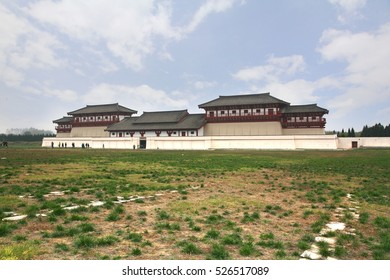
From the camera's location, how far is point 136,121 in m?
85.3

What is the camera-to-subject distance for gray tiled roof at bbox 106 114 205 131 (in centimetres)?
7722

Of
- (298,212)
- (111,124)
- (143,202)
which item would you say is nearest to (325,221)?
(298,212)

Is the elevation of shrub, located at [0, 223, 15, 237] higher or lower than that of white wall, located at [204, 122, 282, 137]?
lower

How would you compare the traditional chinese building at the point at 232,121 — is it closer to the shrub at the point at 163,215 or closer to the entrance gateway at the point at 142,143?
the entrance gateway at the point at 142,143

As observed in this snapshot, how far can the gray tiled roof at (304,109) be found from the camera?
70.1m

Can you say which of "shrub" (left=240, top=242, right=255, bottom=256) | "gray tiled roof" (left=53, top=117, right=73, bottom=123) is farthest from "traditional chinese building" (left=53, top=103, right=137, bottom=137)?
"shrub" (left=240, top=242, right=255, bottom=256)

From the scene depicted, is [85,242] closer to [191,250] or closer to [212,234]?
[191,250]

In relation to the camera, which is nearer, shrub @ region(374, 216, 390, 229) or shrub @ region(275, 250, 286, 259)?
shrub @ region(275, 250, 286, 259)

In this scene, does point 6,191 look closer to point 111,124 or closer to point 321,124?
point 321,124

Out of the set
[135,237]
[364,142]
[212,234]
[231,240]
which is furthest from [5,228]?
[364,142]

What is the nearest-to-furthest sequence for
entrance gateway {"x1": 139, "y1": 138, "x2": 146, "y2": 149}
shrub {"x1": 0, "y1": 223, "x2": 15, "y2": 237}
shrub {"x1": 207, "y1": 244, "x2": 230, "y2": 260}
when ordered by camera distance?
shrub {"x1": 207, "y1": 244, "x2": 230, "y2": 260}
shrub {"x1": 0, "y1": 223, "x2": 15, "y2": 237}
entrance gateway {"x1": 139, "y1": 138, "x2": 146, "y2": 149}

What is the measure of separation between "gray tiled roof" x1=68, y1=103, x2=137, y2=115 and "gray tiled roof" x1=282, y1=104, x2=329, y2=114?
47253mm

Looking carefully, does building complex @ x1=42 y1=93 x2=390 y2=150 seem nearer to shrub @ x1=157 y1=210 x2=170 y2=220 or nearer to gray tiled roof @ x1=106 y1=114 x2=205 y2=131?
gray tiled roof @ x1=106 y1=114 x2=205 y2=131

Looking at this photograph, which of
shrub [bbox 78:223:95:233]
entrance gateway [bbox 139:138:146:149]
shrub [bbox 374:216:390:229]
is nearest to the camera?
shrub [bbox 78:223:95:233]
